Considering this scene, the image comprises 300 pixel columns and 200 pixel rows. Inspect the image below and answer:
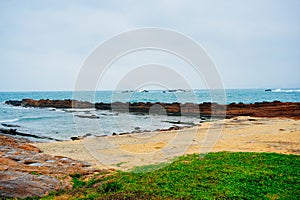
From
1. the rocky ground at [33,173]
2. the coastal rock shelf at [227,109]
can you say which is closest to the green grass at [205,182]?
the rocky ground at [33,173]

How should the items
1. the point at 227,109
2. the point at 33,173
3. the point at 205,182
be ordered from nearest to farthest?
the point at 205,182 < the point at 33,173 < the point at 227,109

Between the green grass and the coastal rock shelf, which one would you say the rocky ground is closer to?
the green grass

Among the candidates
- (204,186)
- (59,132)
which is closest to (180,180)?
(204,186)

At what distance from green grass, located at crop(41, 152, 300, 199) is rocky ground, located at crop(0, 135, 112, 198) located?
414 mm

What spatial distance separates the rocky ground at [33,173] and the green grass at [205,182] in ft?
1.36

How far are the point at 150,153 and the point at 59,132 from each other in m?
13.8

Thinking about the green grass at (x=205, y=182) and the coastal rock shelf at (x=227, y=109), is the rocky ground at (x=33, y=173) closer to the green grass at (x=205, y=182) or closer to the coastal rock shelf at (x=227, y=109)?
the green grass at (x=205, y=182)

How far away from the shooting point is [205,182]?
682 cm

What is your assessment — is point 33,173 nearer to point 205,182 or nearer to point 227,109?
point 205,182

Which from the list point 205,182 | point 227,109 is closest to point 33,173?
point 205,182

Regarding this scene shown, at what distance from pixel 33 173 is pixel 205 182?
478 cm

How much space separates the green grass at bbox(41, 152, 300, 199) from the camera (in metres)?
6.14

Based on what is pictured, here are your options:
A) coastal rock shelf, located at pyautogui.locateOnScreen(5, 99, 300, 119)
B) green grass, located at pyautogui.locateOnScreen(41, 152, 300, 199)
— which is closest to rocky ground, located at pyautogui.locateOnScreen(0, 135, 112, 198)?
green grass, located at pyautogui.locateOnScreen(41, 152, 300, 199)

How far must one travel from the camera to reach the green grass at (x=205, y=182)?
6141mm
